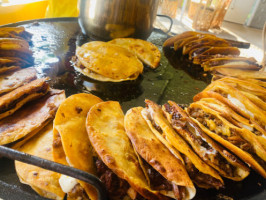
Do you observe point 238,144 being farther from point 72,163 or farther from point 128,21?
point 128,21

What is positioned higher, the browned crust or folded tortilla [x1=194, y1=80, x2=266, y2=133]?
folded tortilla [x1=194, y1=80, x2=266, y2=133]

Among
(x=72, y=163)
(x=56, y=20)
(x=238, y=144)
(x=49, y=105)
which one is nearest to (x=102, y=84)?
(x=49, y=105)

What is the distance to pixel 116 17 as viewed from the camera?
9.12 feet

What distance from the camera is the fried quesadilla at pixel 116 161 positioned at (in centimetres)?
107

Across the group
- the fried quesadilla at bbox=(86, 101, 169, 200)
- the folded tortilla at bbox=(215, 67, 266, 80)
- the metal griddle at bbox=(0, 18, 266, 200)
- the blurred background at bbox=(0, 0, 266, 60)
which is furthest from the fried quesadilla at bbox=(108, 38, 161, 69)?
the blurred background at bbox=(0, 0, 266, 60)

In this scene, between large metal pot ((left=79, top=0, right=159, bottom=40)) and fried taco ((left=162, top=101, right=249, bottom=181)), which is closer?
fried taco ((left=162, top=101, right=249, bottom=181))

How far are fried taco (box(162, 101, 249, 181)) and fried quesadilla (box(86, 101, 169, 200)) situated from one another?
0.34m

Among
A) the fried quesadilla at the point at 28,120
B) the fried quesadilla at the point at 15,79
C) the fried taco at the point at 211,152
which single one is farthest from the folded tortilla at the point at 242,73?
the fried quesadilla at the point at 15,79

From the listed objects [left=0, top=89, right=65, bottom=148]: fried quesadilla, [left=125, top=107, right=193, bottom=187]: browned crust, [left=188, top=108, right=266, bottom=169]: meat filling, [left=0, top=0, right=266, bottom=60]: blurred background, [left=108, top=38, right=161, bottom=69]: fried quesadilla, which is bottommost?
[left=0, top=0, right=266, bottom=60]: blurred background

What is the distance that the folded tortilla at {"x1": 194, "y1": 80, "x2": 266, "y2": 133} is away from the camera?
5.29ft

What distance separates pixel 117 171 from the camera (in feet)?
3.52

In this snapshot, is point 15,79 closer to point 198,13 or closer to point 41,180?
point 41,180

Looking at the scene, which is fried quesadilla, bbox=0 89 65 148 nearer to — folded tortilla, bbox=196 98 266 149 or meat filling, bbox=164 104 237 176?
meat filling, bbox=164 104 237 176

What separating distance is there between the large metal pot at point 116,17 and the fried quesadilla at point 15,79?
126cm
